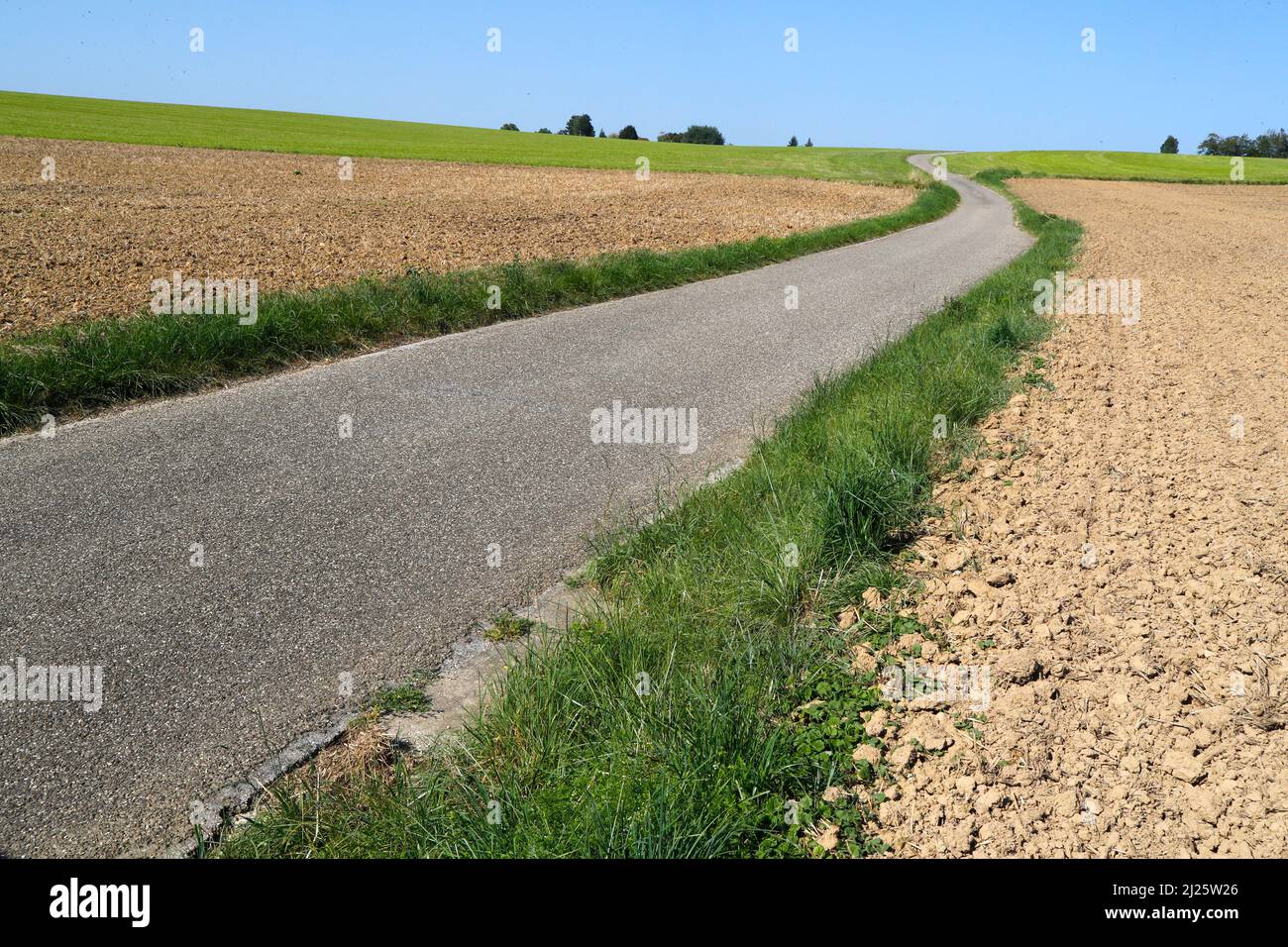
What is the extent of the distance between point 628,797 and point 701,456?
4095 mm

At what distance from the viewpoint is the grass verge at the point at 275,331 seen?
6.53 meters

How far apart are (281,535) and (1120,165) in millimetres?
92445

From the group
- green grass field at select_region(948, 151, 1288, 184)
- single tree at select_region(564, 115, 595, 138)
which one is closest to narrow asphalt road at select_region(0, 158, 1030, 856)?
green grass field at select_region(948, 151, 1288, 184)

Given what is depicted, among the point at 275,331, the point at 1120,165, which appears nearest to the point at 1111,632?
the point at 275,331

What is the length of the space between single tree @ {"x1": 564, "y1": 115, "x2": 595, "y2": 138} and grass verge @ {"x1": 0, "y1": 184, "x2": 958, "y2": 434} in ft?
355

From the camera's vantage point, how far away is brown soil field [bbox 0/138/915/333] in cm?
1167

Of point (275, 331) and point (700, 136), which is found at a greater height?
point (700, 136)

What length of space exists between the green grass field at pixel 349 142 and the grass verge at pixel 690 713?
44985 mm

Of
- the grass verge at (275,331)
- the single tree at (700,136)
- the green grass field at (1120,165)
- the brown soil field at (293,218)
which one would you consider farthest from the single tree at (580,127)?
the grass verge at (275,331)

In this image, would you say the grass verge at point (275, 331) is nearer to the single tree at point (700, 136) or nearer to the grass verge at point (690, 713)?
the grass verge at point (690, 713)

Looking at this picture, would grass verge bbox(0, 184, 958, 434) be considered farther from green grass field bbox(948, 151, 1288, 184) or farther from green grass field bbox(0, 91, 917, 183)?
green grass field bbox(948, 151, 1288, 184)

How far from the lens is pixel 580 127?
113 meters

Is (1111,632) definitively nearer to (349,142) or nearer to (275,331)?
(275,331)
